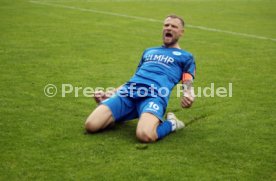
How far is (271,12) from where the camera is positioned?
62.0ft

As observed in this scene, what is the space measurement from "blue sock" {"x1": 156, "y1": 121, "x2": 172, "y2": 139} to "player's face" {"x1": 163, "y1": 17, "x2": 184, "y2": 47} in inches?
44.2

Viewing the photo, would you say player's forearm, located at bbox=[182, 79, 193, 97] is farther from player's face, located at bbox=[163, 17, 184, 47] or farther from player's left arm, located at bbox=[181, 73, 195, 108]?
player's face, located at bbox=[163, 17, 184, 47]

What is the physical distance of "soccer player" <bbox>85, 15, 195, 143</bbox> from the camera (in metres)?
6.21

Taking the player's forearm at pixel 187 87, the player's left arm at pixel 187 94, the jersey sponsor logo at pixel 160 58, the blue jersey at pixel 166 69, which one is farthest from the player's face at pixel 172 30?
the player's forearm at pixel 187 87

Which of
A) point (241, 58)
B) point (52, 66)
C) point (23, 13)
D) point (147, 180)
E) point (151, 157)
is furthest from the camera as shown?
point (23, 13)

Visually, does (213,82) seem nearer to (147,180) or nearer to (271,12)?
(147,180)

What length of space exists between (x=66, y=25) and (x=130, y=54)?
13.4ft

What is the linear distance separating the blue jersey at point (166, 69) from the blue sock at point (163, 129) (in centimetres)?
48

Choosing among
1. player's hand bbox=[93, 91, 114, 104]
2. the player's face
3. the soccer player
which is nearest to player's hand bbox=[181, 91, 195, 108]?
the soccer player

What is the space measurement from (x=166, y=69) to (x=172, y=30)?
0.50m

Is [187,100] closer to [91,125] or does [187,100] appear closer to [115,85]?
[91,125]

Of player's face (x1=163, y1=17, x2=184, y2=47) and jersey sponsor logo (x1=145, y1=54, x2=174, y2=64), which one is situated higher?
player's face (x1=163, y1=17, x2=184, y2=47)

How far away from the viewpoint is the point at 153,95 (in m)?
6.47

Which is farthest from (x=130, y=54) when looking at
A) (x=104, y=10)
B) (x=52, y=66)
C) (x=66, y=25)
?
(x=104, y=10)
